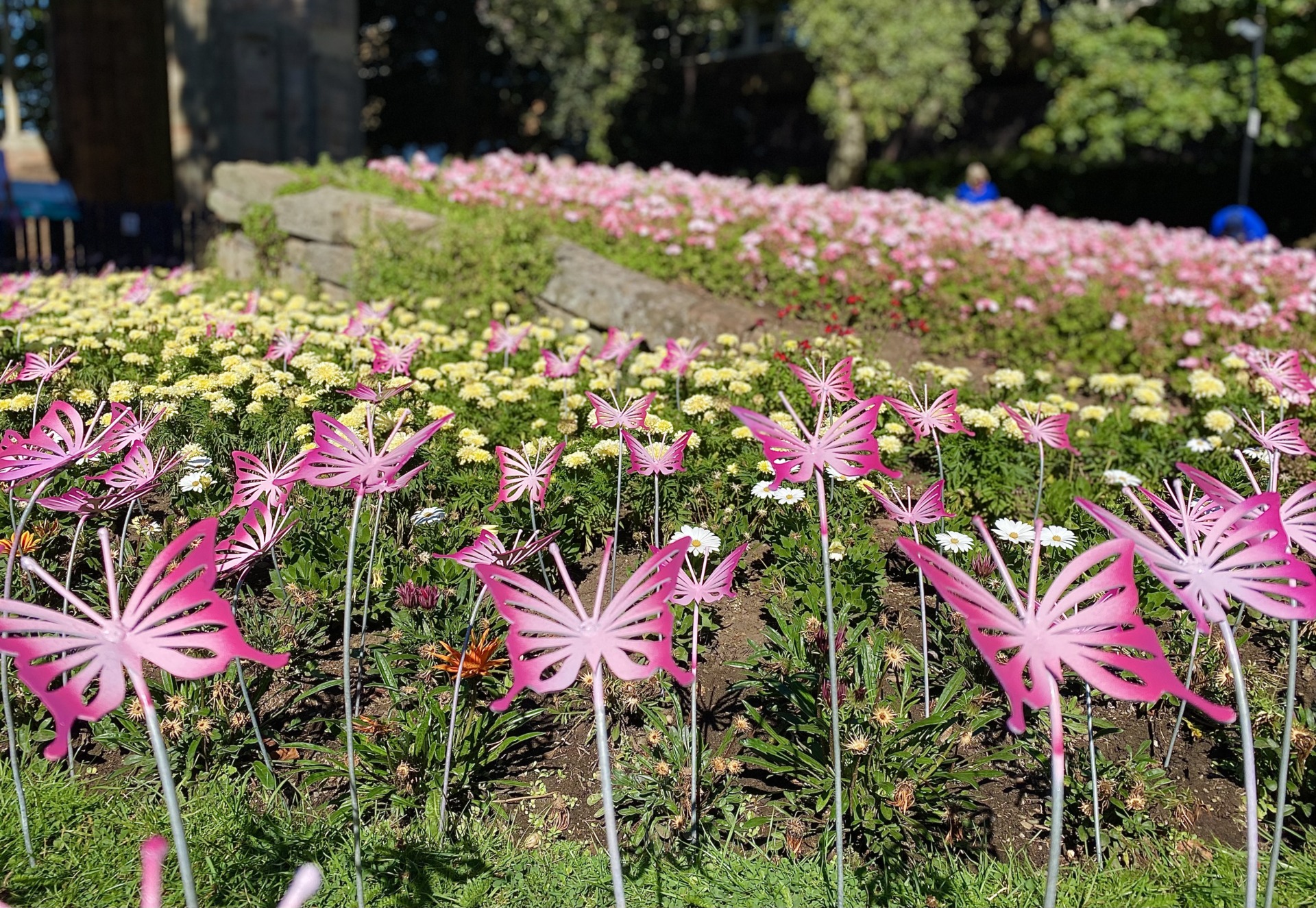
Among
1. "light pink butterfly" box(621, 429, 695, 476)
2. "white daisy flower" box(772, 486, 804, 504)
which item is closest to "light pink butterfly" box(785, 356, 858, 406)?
"light pink butterfly" box(621, 429, 695, 476)

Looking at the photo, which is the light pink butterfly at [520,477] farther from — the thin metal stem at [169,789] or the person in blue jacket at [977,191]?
the person in blue jacket at [977,191]

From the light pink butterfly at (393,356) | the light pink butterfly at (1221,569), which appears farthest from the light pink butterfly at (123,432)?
the light pink butterfly at (1221,569)

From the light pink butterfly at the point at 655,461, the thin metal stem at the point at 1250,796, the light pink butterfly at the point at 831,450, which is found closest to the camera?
the thin metal stem at the point at 1250,796

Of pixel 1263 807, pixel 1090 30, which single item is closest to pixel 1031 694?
pixel 1263 807

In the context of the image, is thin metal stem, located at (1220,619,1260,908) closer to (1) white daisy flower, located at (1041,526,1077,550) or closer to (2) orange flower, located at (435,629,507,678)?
(1) white daisy flower, located at (1041,526,1077,550)

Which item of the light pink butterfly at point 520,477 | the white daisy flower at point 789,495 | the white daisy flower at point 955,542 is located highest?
the light pink butterfly at point 520,477

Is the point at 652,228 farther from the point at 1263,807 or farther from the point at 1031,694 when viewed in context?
the point at 1031,694

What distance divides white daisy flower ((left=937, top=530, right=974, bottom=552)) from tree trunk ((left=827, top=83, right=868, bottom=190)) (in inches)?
596

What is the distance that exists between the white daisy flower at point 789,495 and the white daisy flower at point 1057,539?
28.0 inches

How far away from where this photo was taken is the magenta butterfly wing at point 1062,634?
3.64 feet

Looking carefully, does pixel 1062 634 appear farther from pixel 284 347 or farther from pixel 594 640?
pixel 284 347

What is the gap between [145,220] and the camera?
36.9 feet

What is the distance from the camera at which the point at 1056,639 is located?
3.79 feet

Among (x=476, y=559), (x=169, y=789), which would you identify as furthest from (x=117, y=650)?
(x=476, y=559)
